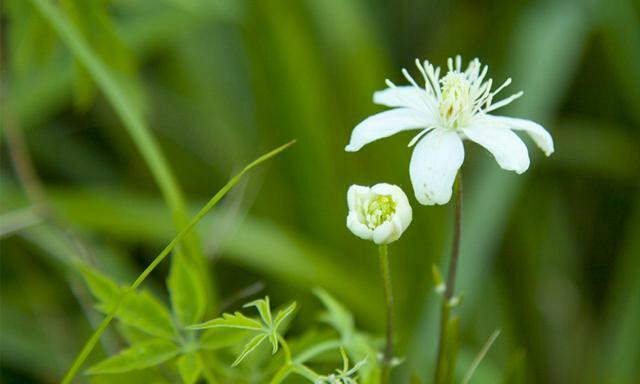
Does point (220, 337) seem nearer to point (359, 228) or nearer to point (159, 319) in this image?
point (159, 319)

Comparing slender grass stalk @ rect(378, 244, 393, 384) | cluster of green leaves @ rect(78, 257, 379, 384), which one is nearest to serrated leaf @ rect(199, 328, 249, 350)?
cluster of green leaves @ rect(78, 257, 379, 384)

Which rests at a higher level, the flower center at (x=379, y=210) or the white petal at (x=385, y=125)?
the white petal at (x=385, y=125)

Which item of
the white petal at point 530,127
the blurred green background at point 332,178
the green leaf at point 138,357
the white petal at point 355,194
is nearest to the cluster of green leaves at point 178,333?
the green leaf at point 138,357

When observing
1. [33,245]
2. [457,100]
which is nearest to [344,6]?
[33,245]

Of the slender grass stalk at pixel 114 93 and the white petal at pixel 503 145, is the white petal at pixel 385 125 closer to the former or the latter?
the white petal at pixel 503 145

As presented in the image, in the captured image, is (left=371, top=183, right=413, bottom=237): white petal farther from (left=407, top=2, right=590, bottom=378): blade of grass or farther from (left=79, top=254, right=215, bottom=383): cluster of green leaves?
(left=407, top=2, right=590, bottom=378): blade of grass

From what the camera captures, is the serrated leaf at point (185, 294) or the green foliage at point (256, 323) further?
the serrated leaf at point (185, 294)

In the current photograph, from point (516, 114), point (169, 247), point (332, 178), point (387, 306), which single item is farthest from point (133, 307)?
point (516, 114)

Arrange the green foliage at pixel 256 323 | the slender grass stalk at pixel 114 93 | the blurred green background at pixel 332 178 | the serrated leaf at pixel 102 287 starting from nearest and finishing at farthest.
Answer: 1. the green foliage at pixel 256 323
2. the serrated leaf at pixel 102 287
3. the slender grass stalk at pixel 114 93
4. the blurred green background at pixel 332 178

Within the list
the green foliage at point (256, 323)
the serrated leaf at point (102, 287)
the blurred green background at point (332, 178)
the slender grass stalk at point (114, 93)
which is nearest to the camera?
the green foliage at point (256, 323)
